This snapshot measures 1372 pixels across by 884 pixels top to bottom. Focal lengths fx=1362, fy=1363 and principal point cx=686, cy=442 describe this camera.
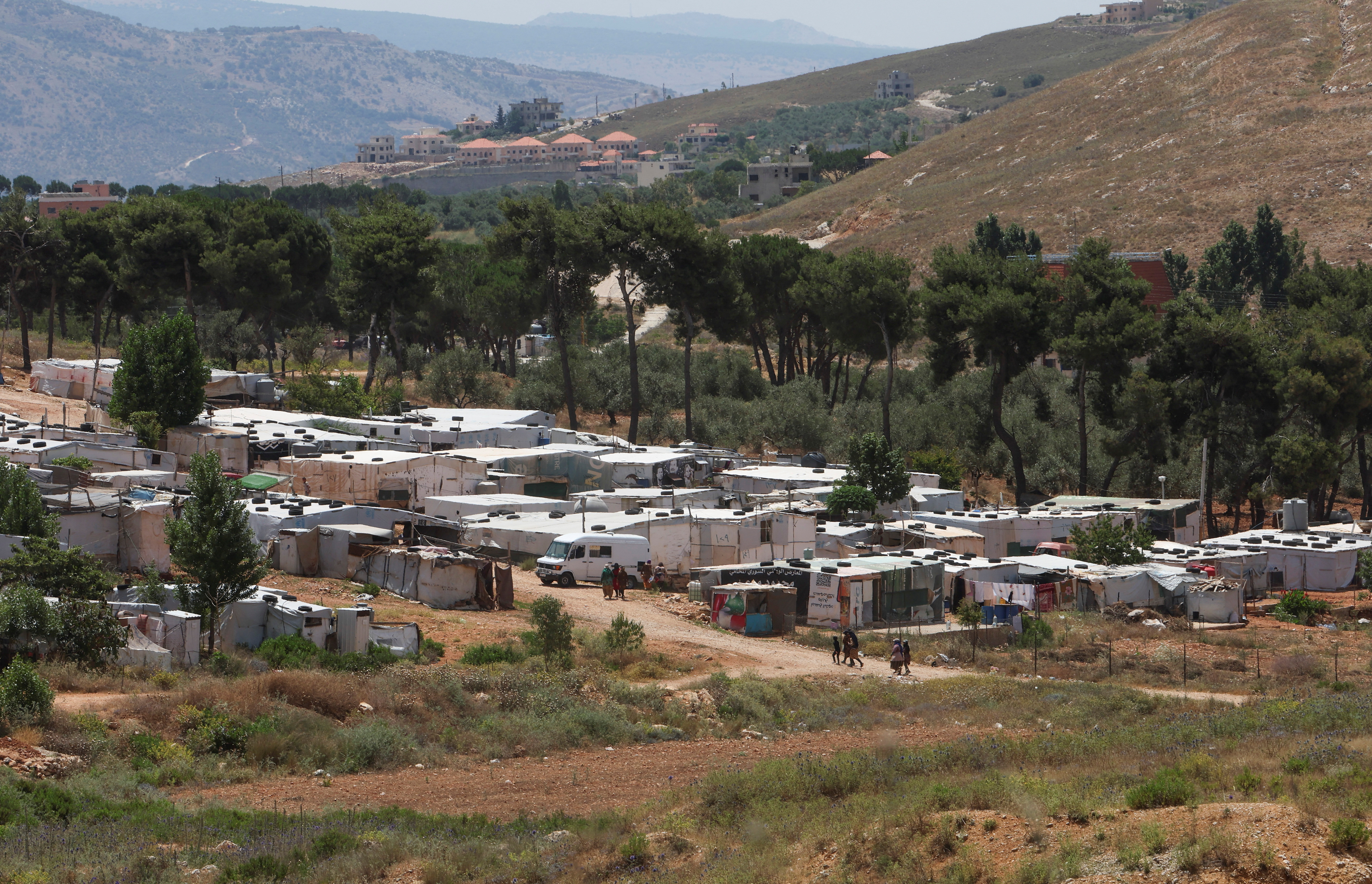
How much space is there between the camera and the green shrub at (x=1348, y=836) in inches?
461

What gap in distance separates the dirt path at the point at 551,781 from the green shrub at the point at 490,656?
4585mm

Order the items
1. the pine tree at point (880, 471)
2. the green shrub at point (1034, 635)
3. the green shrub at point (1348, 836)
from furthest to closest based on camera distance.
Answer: the pine tree at point (880, 471), the green shrub at point (1034, 635), the green shrub at point (1348, 836)

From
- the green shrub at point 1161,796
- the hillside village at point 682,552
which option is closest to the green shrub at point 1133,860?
the hillside village at point 682,552

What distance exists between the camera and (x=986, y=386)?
197ft

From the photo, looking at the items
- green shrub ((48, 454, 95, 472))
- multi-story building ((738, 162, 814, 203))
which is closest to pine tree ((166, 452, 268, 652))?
green shrub ((48, 454, 95, 472))

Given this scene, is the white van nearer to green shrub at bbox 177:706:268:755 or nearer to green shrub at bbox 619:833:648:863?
green shrub at bbox 177:706:268:755

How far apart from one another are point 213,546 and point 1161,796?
16.1 m

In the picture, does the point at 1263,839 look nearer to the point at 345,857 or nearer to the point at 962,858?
the point at 962,858

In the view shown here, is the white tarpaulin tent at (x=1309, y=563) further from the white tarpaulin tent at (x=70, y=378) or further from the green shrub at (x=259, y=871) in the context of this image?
the white tarpaulin tent at (x=70, y=378)

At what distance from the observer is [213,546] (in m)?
23.1

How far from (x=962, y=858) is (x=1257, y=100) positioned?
104 m

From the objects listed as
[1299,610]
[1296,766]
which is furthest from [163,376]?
[1296,766]

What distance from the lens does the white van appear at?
34.2 meters

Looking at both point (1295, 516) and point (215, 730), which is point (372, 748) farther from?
point (1295, 516)
